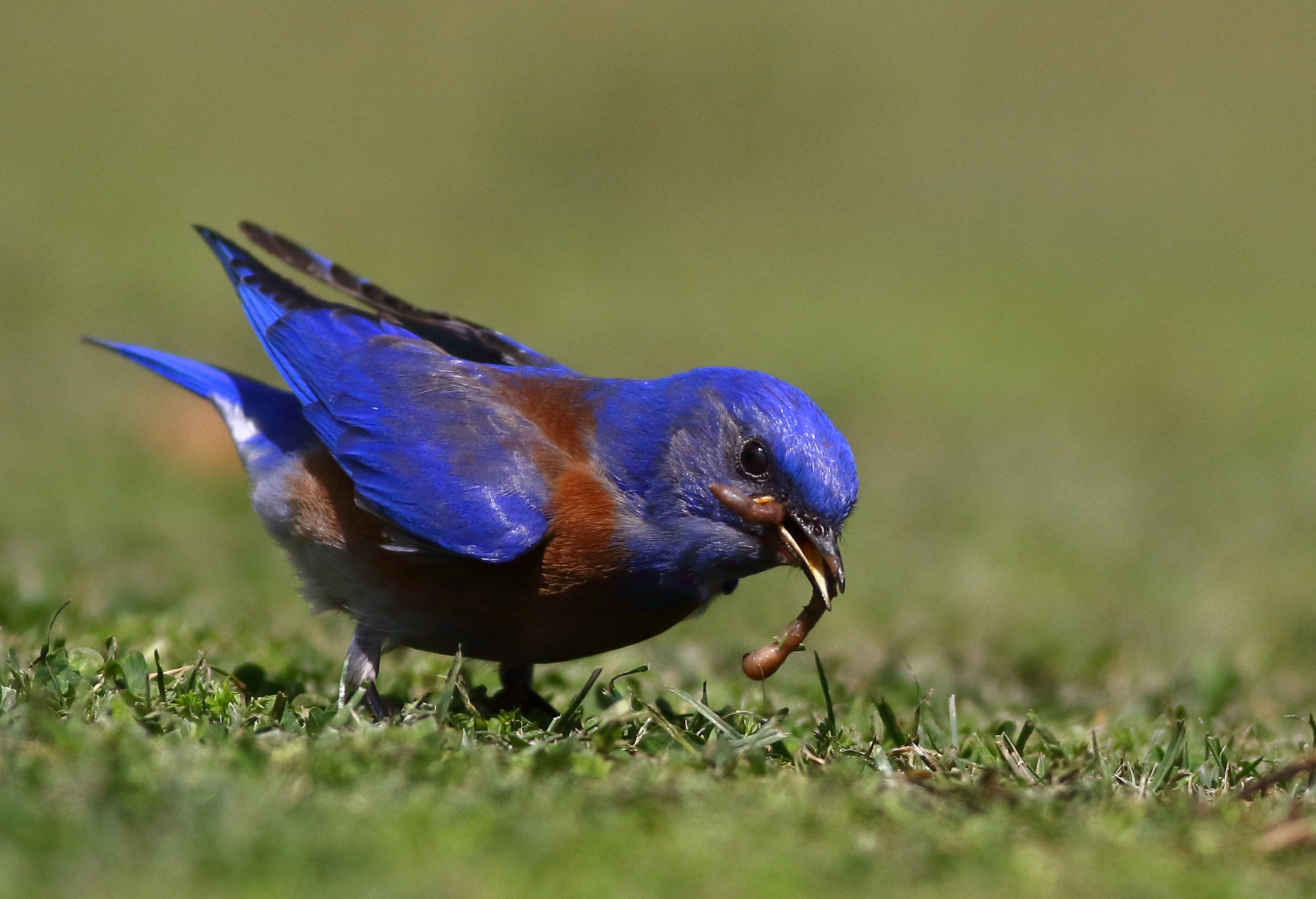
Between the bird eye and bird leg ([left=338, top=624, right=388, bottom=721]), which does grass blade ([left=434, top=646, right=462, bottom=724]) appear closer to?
bird leg ([left=338, top=624, right=388, bottom=721])

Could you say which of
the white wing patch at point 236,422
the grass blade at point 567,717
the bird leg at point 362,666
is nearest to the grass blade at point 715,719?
the grass blade at point 567,717

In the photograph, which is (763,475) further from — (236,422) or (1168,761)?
(236,422)

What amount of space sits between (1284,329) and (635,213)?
8.15 m

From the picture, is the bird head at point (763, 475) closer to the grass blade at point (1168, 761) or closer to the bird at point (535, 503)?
the bird at point (535, 503)

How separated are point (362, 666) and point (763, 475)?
140 cm

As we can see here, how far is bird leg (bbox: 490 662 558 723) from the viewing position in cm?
501

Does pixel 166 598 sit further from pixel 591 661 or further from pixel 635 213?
pixel 635 213

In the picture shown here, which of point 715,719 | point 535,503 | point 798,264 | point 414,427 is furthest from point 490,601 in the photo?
point 798,264

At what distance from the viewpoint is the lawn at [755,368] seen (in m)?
3.38

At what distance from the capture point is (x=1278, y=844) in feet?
11.6

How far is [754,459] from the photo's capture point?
4.77 metres

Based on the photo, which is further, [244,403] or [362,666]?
[244,403]

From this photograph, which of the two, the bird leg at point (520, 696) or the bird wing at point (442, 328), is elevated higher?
the bird wing at point (442, 328)

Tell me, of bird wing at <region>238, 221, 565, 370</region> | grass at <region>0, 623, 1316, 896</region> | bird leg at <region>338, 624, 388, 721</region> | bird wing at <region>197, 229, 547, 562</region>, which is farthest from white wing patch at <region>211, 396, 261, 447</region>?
grass at <region>0, 623, 1316, 896</region>
